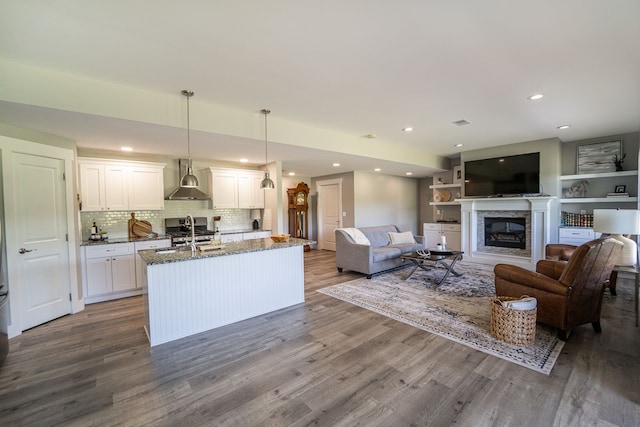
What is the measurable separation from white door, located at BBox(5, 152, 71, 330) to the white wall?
5.92 metres

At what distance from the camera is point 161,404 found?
1.99 meters

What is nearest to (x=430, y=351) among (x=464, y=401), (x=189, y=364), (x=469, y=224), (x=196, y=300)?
(x=464, y=401)

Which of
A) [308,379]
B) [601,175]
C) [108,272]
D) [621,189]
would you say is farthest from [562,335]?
[108,272]

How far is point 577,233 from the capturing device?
5312 mm

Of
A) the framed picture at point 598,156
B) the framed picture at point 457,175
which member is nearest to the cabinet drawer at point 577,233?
the framed picture at point 598,156

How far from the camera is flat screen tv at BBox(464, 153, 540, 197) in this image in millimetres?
5652

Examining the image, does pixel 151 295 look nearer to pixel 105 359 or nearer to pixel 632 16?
pixel 105 359

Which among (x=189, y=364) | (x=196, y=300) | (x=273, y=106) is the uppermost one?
(x=273, y=106)

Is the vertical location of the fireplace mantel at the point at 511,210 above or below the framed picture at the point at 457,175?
below

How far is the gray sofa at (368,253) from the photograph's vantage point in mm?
5137

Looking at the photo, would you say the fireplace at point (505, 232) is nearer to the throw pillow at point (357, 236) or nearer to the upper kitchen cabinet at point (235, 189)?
the throw pillow at point (357, 236)

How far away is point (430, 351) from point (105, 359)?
3.03 m

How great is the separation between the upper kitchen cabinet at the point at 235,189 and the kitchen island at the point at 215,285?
211 cm

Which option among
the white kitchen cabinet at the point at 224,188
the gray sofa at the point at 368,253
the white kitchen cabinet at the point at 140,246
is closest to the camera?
the white kitchen cabinet at the point at 140,246
